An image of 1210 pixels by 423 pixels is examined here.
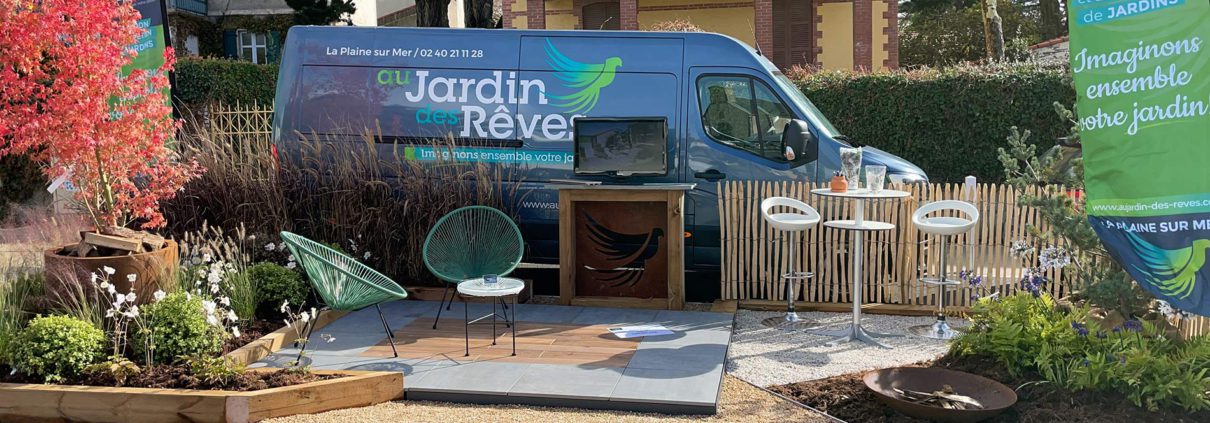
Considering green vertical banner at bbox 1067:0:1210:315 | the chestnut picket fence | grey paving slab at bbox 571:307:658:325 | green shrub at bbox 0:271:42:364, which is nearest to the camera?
green vertical banner at bbox 1067:0:1210:315

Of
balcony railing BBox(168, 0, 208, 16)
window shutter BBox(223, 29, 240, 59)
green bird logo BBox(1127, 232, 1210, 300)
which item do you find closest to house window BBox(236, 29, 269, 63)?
window shutter BBox(223, 29, 240, 59)

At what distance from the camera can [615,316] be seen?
7.38 metres

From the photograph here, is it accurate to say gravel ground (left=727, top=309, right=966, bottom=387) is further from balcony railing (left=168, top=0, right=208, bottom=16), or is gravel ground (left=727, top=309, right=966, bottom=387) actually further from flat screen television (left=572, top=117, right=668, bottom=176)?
balcony railing (left=168, top=0, right=208, bottom=16)

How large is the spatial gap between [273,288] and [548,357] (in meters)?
2.12

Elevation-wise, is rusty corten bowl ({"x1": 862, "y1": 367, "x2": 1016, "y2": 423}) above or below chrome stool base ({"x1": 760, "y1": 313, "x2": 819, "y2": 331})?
above

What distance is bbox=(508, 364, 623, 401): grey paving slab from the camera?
526 cm

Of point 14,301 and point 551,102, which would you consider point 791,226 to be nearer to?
point 551,102

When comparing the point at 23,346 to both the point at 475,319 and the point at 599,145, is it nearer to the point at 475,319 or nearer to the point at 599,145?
the point at 475,319

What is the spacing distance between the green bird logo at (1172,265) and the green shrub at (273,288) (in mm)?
5067

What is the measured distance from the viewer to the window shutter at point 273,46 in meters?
28.2

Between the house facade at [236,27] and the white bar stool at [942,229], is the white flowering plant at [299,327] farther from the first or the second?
the house facade at [236,27]

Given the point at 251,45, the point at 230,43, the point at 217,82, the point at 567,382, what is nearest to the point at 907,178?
the point at 567,382

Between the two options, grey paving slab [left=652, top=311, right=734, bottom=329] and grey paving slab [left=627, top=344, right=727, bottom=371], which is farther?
grey paving slab [left=652, top=311, right=734, bottom=329]

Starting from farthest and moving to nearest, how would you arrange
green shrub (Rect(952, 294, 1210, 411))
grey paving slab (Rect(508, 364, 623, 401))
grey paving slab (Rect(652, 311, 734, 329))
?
grey paving slab (Rect(652, 311, 734, 329)), grey paving slab (Rect(508, 364, 623, 401)), green shrub (Rect(952, 294, 1210, 411))
